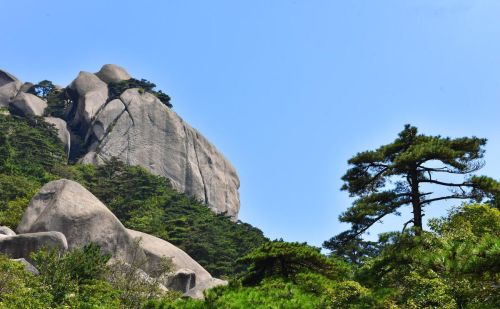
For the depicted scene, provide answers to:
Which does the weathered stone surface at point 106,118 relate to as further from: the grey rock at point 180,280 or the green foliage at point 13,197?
the grey rock at point 180,280

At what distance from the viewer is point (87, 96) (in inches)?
2271

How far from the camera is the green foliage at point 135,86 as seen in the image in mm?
60906

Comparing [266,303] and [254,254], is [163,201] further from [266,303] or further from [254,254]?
[266,303]

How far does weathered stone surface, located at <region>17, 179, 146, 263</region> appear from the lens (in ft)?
85.9

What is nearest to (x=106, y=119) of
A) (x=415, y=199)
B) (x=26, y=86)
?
(x=26, y=86)

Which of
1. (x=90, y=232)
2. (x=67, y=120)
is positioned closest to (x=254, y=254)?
(x=90, y=232)

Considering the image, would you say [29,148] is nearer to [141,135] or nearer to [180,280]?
[141,135]

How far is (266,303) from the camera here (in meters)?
11.4

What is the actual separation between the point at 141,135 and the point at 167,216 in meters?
16.2

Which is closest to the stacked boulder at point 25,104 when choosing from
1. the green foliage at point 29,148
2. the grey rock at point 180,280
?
the green foliage at point 29,148

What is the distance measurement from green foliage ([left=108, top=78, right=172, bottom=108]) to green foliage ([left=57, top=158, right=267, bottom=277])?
48.3 feet

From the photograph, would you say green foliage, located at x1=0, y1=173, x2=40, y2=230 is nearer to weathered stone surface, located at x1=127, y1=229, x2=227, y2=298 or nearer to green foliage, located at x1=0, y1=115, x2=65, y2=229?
green foliage, located at x1=0, y1=115, x2=65, y2=229

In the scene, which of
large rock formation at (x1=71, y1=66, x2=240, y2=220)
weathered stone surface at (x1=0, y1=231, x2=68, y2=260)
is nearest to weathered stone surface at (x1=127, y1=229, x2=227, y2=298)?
weathered stone surface at (x1=0, y1=231, x2=68, y2=260)

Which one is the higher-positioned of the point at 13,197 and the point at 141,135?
the point at 141,135
